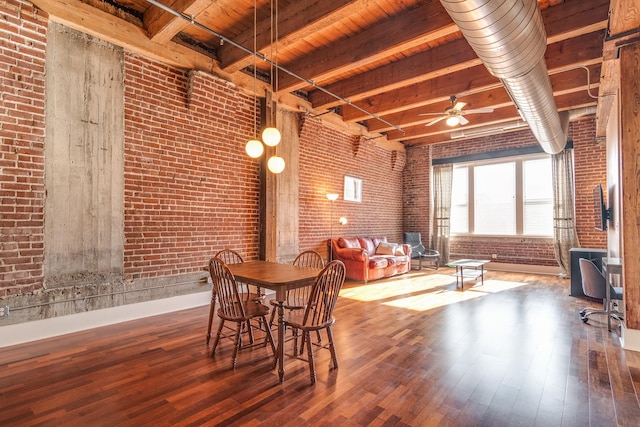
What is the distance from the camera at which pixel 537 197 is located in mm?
7762

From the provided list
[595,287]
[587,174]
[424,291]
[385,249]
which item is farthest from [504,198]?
[595,287]

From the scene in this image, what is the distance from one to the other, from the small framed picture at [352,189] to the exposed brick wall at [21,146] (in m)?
5.44

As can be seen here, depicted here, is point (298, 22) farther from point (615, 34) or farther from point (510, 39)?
point (615, 34)

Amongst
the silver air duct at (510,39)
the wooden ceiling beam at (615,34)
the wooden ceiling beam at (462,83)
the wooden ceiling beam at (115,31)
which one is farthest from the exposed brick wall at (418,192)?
the wooden ceiling beam at (115,31)

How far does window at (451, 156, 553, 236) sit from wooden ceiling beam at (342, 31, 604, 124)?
3720 mm

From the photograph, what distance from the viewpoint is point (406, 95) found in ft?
19.7

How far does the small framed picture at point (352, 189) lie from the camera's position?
296 inches

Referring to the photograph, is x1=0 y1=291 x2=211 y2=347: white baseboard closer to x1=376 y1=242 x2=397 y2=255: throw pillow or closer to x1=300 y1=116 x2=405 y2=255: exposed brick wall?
x1=300 y1=116 x2=405 y2=255: exposed brick wall

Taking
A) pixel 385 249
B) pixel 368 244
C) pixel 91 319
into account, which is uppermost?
pixel 368 244

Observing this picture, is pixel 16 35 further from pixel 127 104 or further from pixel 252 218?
pixel 252 218

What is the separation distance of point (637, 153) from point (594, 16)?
5.04 feet

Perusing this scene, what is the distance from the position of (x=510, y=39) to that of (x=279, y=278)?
268 cm

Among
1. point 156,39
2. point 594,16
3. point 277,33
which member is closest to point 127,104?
point 156,39

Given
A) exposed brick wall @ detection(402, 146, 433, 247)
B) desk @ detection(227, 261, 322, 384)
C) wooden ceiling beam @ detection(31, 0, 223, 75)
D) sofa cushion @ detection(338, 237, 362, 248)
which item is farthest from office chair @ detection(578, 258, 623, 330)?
wooden ceiling beam @ detection(31, 0, 223, 75)
